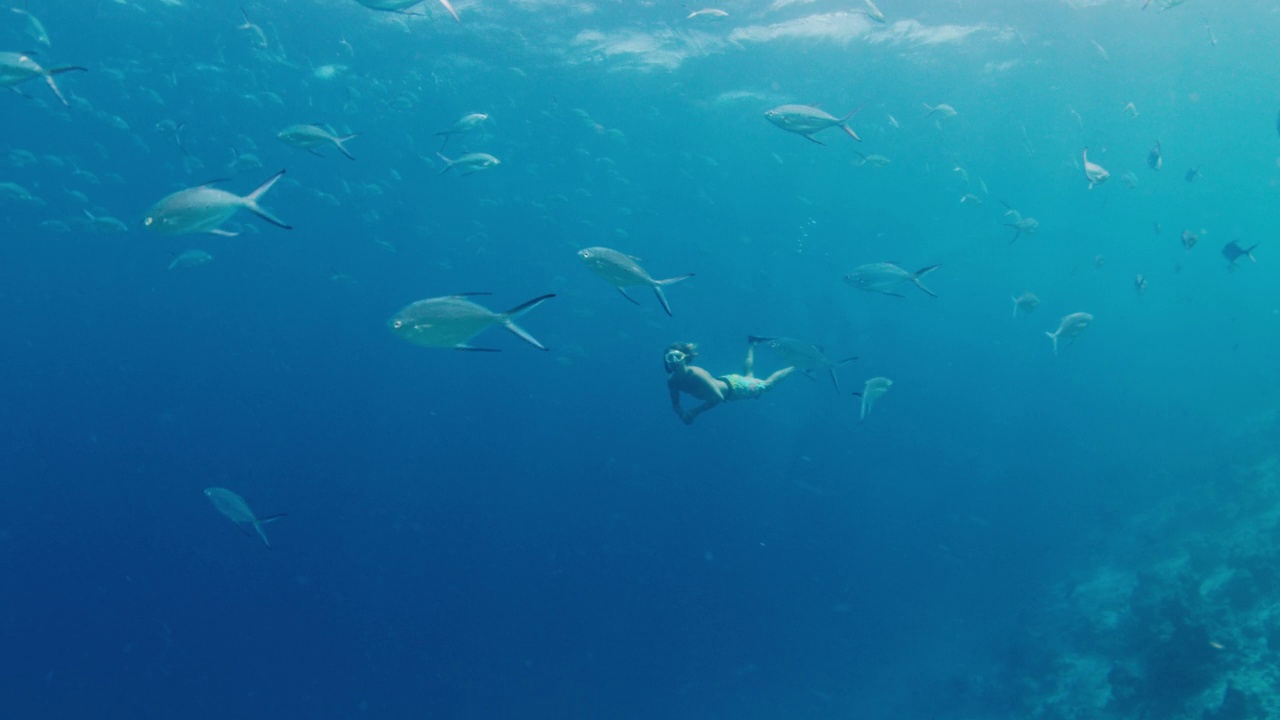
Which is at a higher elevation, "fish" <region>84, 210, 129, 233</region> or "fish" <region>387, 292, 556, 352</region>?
"fish" <region>387, 292, 556, 352</region>

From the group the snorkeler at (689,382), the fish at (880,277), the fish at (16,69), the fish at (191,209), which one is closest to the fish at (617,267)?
the snorkeler at (689,382)

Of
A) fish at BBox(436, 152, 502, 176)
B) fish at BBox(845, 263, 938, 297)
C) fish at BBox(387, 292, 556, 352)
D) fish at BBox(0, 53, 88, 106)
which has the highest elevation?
fish at BBox(0, 53, 88, 106)

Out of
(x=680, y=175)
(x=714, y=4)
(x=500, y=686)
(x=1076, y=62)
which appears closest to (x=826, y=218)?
(x=680, y=175)

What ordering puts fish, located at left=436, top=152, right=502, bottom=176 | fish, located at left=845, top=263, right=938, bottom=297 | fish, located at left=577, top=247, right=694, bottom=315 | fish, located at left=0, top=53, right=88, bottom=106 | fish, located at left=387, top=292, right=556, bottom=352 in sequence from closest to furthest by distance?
fish, located at left=387, top=292, right=556, bottom=352 < fish, located at left=0, top=53, right=88, bottom=106 < fish, located at left=577, top=247, right=694, bottom=315 < fish, located at left=845, top=263, right=938, bottom=297 < fish, located at left=436, top=152, right=502, bottom=176

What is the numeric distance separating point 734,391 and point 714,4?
17.3 metres

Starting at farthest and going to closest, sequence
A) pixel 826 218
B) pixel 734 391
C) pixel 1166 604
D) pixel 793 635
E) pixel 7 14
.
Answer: pixel 826 218, pixel 7 14, pixel 793 635, pixel 1166 604, pixel 734 391

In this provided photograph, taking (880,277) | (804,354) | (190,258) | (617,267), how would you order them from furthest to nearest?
(190,258) → (804,354) → (880,277) → (617,267)

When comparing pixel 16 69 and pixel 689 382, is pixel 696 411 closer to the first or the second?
pixel 689 382

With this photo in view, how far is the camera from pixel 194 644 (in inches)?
676

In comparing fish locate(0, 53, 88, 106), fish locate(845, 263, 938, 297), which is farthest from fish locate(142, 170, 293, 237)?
fish locate(845, 263, 938, 297)

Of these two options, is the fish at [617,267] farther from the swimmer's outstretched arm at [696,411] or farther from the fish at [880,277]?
the fish at [880,277]

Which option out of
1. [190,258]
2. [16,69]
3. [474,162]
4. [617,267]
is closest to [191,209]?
[16,69]

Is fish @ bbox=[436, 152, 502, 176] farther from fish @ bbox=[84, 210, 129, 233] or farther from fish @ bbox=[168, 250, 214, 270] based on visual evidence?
fish @ bbox=[84, 210, 129, 233]

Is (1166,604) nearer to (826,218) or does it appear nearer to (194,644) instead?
(194,644)
